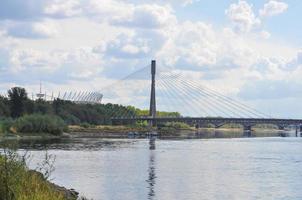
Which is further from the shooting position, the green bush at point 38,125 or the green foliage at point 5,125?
the green bush at point 38,125

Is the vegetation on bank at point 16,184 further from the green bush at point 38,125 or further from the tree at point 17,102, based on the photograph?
the tree at point 17,102

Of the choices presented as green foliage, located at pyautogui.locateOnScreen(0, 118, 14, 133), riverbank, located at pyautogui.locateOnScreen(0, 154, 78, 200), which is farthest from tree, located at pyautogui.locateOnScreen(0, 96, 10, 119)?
riverbank, located at pyautogui.locateOnScreen(0, 154, 78, 200)

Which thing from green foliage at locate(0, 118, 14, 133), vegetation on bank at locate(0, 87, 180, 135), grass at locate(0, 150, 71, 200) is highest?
vegetation on bank at locate(0, 87, 180, 135)

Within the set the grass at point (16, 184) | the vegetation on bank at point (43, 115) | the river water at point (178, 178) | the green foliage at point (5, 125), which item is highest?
the vegetation on bank at point (43, 115)

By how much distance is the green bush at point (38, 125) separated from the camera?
400 feet

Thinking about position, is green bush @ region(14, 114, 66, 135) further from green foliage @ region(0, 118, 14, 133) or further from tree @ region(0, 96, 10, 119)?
tree @ region(0, 96, 10, 119)

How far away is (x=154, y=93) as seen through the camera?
468ft

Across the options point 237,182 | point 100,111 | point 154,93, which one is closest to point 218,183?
point 237,182

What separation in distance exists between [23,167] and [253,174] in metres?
33.8

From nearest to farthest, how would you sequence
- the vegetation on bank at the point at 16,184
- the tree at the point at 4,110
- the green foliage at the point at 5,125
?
the vegetation on bank at the point at 16,184 → the green foliage at the point at 5,125 → the tree at the point at 4,110

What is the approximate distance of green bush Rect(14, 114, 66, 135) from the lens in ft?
400

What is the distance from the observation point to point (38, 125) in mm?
123375

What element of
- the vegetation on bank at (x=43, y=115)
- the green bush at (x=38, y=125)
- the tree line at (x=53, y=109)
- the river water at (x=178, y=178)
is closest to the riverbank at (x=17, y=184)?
the river water at (x=178, y=178)

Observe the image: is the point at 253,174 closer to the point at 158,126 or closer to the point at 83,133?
the point at 83,133
